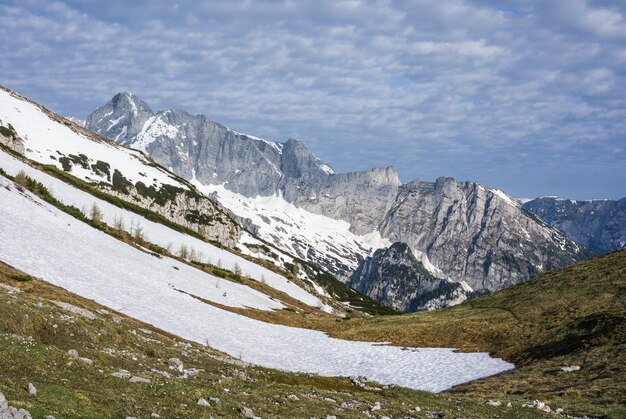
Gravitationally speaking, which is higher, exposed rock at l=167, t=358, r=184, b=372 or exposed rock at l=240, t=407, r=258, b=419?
exposed rock at l=240, t=407, r=258, b=419

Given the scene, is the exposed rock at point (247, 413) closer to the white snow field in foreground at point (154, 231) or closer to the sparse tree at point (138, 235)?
the sparse tree at point (138, 235)

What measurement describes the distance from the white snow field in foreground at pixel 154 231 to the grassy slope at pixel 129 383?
86308 millimetres

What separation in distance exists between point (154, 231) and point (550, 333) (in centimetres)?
11550

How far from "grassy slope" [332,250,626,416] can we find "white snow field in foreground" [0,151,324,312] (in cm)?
6400

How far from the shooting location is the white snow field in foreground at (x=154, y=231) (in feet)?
367

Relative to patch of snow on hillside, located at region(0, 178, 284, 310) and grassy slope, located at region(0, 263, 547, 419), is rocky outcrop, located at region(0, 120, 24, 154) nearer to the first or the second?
patch of snow on hillside, located at region(0, 178, 284, 310)

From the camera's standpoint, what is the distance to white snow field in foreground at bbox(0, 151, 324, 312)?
367 feet

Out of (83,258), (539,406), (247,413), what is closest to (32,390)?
(247,413)

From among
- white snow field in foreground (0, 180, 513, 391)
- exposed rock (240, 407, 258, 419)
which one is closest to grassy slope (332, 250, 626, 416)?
white snow field in foreground (0, 180, 513, 391)

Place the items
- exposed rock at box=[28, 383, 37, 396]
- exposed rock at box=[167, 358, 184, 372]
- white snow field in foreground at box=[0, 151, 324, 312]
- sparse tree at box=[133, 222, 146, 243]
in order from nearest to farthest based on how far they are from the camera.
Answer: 1. exposed rock at box=[28, 383, 37, 396]
2. exposed rock at box=[167, 358, 184, 372]
3. sparse tree at box=[133, 222, 146, 243]
4. white snow field in foreground at box=[0, 151, 324, 312]

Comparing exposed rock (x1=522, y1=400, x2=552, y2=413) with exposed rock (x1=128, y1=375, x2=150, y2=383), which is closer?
exposed rock (x1=128, y1=375, x2=150, y2=383)

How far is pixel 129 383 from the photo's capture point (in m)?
20.0

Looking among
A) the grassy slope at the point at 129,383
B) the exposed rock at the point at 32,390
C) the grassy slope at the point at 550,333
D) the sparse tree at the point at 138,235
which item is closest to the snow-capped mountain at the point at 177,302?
the grassy slope at the point at 129,383

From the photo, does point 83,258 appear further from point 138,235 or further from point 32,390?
point 138,235
